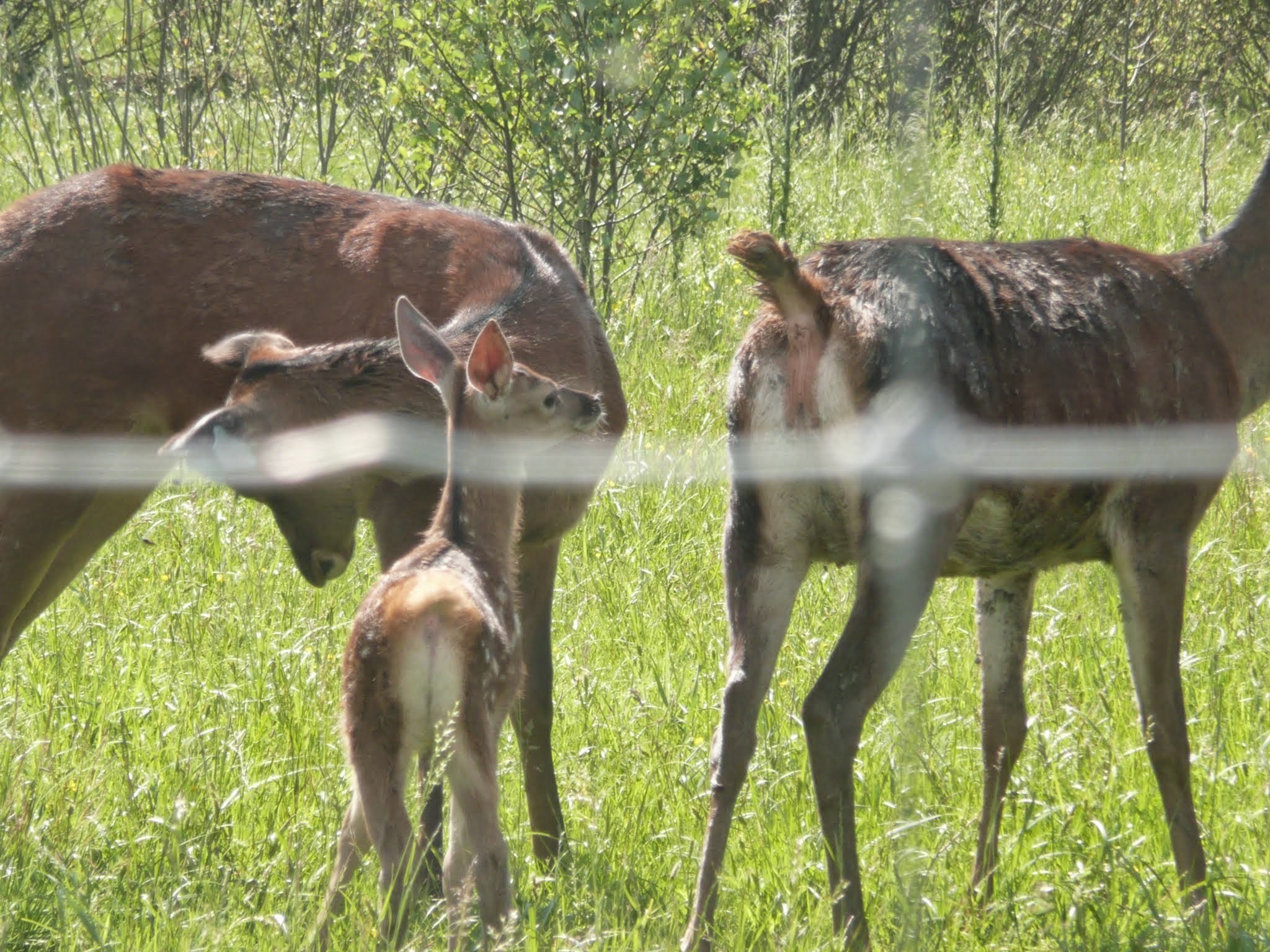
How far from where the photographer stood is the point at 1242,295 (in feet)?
14.6

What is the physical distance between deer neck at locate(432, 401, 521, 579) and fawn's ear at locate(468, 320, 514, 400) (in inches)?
3.8

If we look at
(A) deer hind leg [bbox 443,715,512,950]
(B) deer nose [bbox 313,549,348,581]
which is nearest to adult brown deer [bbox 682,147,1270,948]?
(A) deer hind leg [bbox 443,715,512,950]

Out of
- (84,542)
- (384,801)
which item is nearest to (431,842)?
(384,801)

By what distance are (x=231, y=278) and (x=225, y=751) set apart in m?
1.40

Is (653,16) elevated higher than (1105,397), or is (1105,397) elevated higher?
(653,16)

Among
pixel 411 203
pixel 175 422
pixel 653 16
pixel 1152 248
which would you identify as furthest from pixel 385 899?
pixel 1152 248

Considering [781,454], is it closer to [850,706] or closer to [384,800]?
[850,706]

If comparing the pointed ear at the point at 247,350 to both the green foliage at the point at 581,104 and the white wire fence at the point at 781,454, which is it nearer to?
the white wire fence at the point at 781,454

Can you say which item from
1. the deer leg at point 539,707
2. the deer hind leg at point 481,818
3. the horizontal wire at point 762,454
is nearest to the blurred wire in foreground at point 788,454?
the horizontal wire at point 762,454

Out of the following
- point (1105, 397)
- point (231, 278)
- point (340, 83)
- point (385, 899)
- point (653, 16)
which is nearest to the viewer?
point (385, 899)

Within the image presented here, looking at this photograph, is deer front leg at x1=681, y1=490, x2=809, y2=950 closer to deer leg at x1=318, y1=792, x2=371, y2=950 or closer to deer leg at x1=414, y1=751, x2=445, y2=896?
deer leg at x1=414, y1=751, x2=445, y2=896

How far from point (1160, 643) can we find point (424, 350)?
203 centimetres

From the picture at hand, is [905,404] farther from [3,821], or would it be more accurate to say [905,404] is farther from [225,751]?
[3,821]

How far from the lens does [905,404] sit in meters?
3.56
